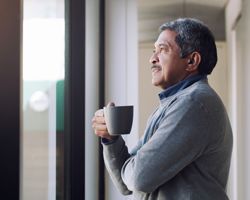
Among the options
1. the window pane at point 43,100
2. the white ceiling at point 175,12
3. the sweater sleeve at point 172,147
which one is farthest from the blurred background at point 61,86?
the white ceiling at point 175,12

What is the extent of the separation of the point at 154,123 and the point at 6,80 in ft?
1.20

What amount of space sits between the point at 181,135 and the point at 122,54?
132 centimetres

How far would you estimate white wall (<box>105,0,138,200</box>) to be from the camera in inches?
89.9

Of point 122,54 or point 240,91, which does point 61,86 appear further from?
point 240,91

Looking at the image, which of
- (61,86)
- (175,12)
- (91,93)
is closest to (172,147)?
(61,86)

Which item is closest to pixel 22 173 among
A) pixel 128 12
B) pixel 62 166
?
pixel 62 166

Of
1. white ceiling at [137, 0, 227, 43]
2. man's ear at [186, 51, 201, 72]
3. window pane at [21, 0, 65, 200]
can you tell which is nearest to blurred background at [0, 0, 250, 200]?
window pane at [21, 0, 65, 200]

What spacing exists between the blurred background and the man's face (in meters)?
0.34

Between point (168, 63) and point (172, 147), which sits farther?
point (168, 63)

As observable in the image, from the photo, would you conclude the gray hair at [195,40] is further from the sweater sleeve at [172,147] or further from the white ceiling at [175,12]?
the white ceiling at [175,12]

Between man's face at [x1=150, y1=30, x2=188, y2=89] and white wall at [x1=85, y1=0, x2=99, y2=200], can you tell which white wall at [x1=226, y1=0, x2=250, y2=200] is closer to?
white wall at [x1=85, y1=0, x2=99, y2=200]

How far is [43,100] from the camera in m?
1.51

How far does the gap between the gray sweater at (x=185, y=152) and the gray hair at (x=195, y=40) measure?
0.21ft

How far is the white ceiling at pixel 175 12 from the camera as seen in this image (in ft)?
14.4
